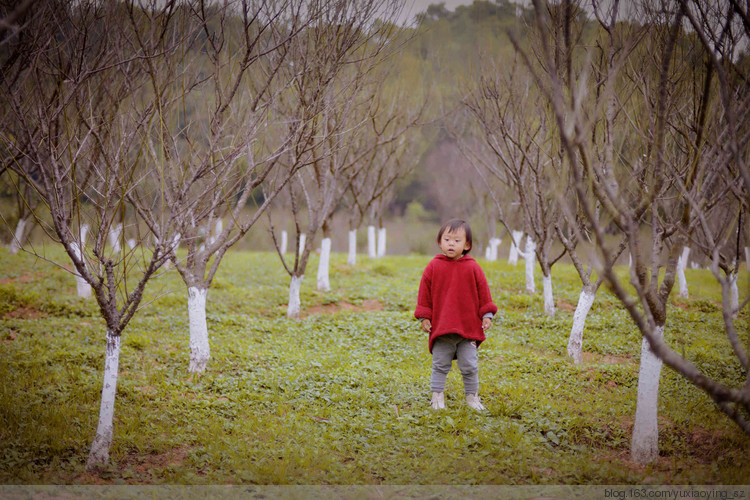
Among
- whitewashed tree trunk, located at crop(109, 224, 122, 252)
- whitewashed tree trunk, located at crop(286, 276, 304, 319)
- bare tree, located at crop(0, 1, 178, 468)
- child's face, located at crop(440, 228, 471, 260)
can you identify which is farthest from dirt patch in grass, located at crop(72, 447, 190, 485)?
whitewashed tree trunk, located at crop(286, 276, 304, 319)

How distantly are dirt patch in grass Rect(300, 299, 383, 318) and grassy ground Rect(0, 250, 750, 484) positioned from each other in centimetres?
118

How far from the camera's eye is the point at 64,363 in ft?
18.2

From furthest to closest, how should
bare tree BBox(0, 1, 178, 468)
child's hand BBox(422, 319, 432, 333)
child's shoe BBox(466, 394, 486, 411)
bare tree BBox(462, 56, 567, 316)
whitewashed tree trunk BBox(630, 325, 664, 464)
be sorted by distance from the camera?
Result: bare tree BBox(462, 56, 567, 316), child's shoe BBox(466, 394, 486, 411), child's hand BBox(422, 319, 432, 333), whitewashed tree trunk BBox(630, 325, 664, 464), bare tree BBox(0, 1, 178, 468)

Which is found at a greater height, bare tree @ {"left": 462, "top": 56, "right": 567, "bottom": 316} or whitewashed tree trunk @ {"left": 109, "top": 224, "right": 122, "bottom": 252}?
bare tree @ {"left": 462, "top": 56, "right": 567, "bottom": 316}

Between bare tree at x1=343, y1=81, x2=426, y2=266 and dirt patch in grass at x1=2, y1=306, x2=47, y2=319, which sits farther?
bare tree at x1=343, y1=81, x2=426, y2=266

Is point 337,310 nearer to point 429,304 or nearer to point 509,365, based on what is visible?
point 509,365

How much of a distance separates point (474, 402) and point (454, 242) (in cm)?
A: 161

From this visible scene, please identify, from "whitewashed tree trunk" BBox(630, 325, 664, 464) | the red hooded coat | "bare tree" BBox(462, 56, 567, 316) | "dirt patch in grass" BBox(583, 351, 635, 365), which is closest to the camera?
"whitewashed tree trunk" BBox(630, 325, 664, 464)

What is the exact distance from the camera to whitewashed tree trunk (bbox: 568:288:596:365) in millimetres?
6566

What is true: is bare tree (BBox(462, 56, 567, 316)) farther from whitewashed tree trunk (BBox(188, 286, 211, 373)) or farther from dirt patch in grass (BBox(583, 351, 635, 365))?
whitewashed tree trunk (BBox(188, 286, 211, 373))


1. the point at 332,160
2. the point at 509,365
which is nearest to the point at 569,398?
the point at 509,365

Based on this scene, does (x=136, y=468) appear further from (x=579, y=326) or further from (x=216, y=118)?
(x=579, y=326)

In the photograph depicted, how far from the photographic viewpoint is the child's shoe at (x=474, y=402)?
466 centimetres

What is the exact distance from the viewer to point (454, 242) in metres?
4.51
